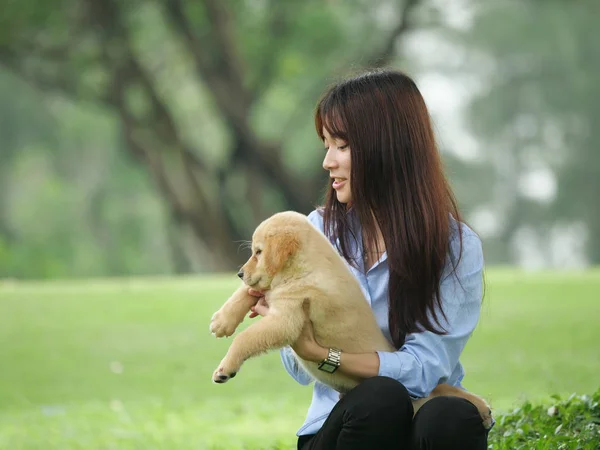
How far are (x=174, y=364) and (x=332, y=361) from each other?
6.29 metres

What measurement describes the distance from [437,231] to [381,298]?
1.10 feet

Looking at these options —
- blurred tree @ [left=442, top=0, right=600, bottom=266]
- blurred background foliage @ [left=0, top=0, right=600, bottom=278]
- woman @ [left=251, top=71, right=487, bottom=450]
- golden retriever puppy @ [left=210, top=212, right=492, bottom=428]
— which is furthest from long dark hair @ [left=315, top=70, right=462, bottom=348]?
blurred tree @ [left=442, top=0, right=600, bottom=266]

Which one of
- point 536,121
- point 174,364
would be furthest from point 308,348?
point 536,121

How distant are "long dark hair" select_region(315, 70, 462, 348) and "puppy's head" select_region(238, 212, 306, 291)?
0.32 metres

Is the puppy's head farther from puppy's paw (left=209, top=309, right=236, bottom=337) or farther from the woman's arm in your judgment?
the woman's arm

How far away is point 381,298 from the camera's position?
3.58m

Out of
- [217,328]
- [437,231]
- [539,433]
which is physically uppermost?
[437,231]

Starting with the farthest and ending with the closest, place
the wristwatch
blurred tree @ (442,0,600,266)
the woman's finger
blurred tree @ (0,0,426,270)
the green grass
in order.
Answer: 1. blurred tree @ (442,0,600,266)
2. blurred tree @ (0,0,426,270)
3. the green grass
4. the woman's finger
5. the wristwatch

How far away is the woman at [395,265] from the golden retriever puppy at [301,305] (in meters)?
0.07

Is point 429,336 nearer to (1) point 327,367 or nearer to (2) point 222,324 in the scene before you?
(1) point 327,367

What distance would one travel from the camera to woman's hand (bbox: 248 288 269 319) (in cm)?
339

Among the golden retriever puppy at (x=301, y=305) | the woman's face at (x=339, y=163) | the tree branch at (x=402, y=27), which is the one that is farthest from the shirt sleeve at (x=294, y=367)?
the tree branch at (x=402, y=27)

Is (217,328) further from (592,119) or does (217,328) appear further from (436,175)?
(592,119)

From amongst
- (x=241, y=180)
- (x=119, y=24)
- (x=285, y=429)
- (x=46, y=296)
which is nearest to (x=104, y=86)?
(x=119, y=24)
